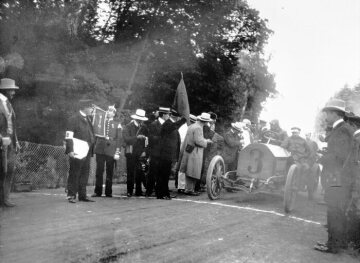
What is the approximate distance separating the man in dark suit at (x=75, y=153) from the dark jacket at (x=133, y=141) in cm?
119

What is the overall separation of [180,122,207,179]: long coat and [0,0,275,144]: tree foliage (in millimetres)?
→ 6692

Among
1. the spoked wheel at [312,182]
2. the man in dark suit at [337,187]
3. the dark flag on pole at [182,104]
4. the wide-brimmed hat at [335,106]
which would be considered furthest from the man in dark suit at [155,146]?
the man in dark suit at [337,187]

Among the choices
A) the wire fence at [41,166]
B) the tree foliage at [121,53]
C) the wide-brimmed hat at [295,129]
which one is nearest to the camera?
the wire fence at [41,166]

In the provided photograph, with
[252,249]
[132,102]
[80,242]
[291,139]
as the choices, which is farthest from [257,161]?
[132,102]

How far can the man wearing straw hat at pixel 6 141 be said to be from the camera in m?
7.83

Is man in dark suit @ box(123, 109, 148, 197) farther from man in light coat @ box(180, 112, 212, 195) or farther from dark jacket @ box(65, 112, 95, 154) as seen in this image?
dark jacket @ box(65, 112, 95, 154)

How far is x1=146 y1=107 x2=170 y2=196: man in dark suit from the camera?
10188 mm

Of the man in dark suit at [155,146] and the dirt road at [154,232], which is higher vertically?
the man in dark suit at [155,146]

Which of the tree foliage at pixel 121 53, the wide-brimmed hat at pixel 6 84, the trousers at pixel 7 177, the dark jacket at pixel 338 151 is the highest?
the tree foliage at pixel 121 53

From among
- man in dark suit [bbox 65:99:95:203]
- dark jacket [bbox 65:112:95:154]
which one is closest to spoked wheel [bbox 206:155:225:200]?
man in dark suit [bbox 65:99:95:203]

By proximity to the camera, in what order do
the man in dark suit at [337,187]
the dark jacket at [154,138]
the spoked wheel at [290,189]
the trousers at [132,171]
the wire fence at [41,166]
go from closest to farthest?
the man in dark suit at [337,187]
the spoked wheel at [290,189]
the dark jacket at [154,138]
the trousers at [132,171]
the wire fence at [41,166]

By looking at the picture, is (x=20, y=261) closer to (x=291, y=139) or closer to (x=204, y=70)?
(x=291, y=139)

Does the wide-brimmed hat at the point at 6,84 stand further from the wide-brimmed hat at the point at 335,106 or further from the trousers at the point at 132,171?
the wide-brimmed hat at the point at 335,106

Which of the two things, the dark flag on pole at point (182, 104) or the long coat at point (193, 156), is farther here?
the long coat at point (193, 156)
